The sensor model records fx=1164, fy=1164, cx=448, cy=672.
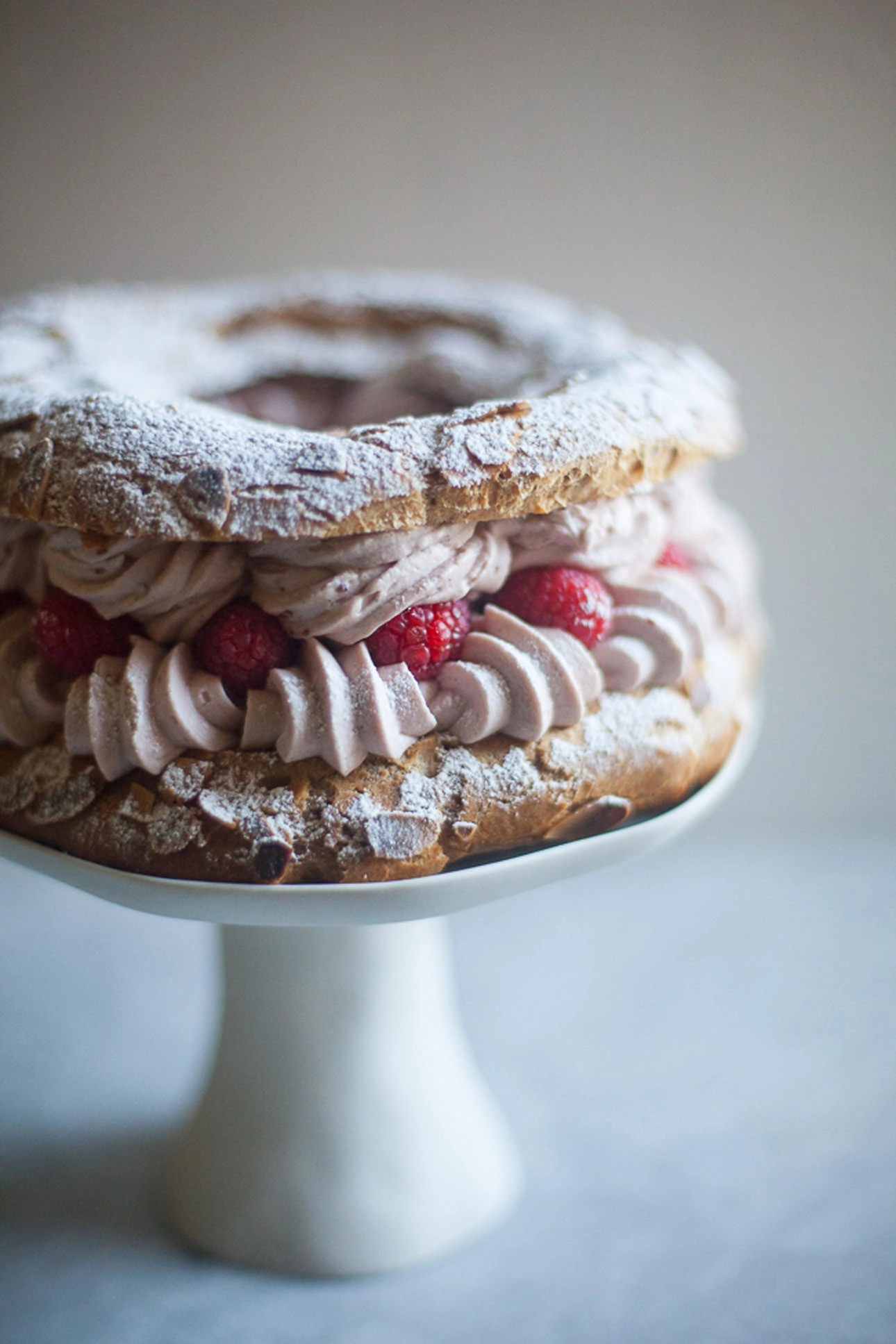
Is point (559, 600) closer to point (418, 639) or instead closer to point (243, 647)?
point (418, 639)

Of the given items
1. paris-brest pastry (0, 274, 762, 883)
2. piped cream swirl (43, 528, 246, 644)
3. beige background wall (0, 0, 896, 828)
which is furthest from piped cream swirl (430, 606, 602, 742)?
beige background wall (0, 0, 896, 828)

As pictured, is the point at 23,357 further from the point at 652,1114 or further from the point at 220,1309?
the point at 652,1114

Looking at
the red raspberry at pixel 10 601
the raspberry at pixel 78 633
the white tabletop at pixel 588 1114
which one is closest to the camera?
the raspberry at pixel 78 633

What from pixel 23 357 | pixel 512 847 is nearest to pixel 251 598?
pixel 512 847

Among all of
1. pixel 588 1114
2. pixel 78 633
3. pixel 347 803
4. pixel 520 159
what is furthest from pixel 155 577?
pixel 520 159

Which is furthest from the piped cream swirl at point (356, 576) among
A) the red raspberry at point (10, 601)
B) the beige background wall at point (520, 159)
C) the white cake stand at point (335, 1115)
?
the beige background wall at point (520, 159)

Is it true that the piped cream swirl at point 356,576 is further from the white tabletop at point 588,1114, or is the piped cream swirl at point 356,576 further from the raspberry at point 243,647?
the white tabletop at point 588,1114

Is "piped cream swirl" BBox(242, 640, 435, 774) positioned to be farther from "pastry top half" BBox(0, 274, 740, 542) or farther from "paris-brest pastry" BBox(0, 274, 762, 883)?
"pastry top half" BBox(0, 274, 740, 542)
